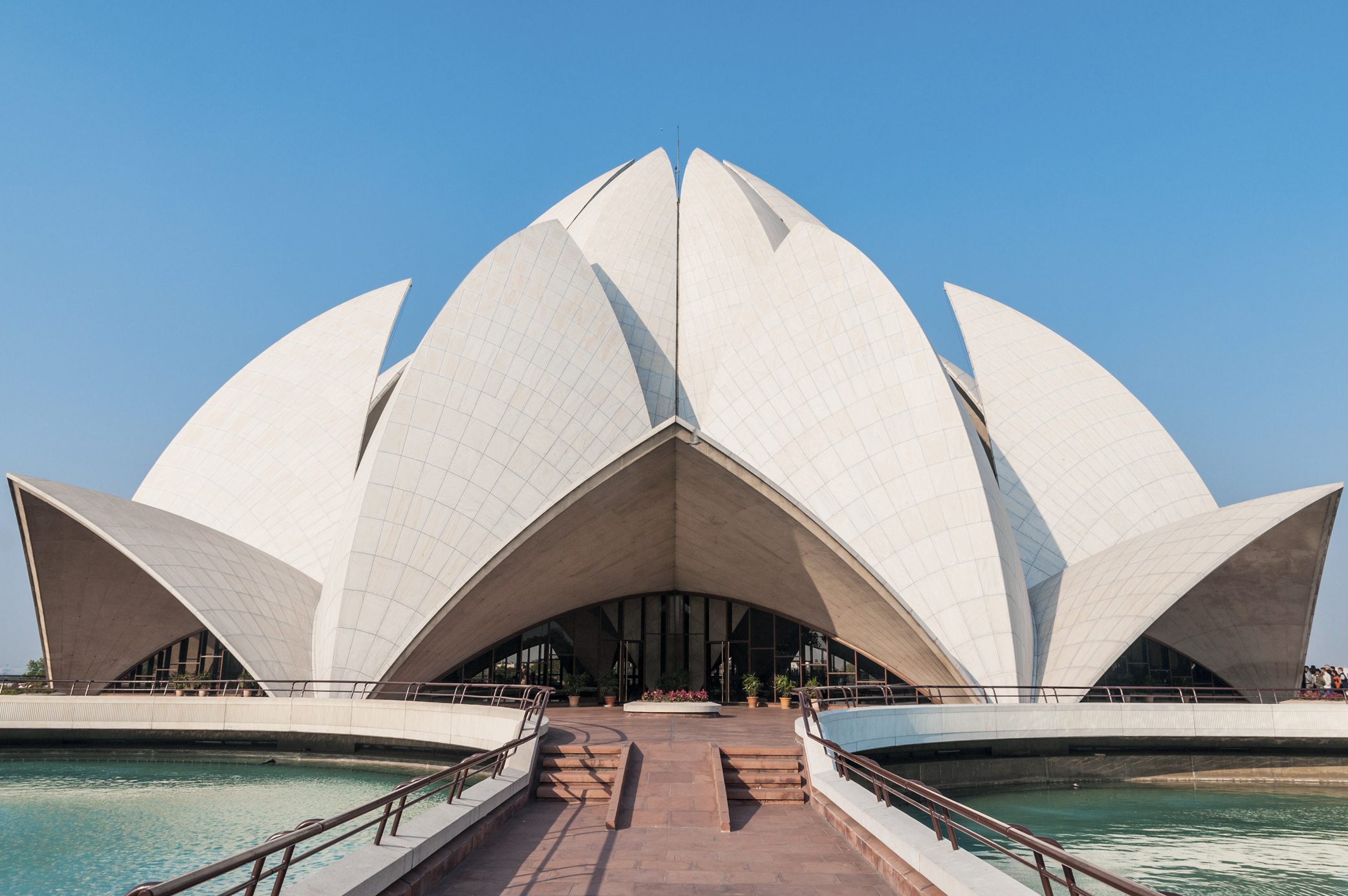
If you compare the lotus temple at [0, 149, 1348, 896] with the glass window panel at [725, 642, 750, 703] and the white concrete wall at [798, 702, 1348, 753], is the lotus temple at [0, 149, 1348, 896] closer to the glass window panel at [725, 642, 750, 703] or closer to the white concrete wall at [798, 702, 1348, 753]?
the white concrete wall at [798, 702, 1348, 753]

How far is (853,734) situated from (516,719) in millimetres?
5163

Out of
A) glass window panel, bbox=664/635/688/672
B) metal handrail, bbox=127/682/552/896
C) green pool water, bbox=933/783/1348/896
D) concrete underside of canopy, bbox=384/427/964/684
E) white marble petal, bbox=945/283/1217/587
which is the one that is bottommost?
green pool water, bbox=933/783/1348/896

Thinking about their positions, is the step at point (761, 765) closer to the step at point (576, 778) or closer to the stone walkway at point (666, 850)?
the stone walkway at point (666, 850)

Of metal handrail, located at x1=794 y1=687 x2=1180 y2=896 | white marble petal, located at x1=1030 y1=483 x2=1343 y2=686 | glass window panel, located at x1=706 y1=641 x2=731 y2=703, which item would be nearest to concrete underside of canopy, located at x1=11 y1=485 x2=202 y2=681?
glass window panel, located at x1=706 y1=641 x2=731 y2=703

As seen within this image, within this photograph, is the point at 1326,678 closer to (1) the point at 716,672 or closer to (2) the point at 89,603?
(1) the point at 716,672

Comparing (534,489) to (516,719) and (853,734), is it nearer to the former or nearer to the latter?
(516,719)

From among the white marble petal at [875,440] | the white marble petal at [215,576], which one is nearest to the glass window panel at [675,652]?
the white marble petal at [875,440]

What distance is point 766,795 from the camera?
33.5 ft

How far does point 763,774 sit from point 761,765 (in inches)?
8.2

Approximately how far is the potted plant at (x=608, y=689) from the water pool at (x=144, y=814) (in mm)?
9271

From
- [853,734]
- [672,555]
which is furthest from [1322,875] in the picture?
[672,555]

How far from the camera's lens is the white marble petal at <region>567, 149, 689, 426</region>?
90.1ft

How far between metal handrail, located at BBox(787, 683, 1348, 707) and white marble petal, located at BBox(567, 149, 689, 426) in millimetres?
11020

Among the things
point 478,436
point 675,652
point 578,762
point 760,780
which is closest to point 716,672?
point 675,652
